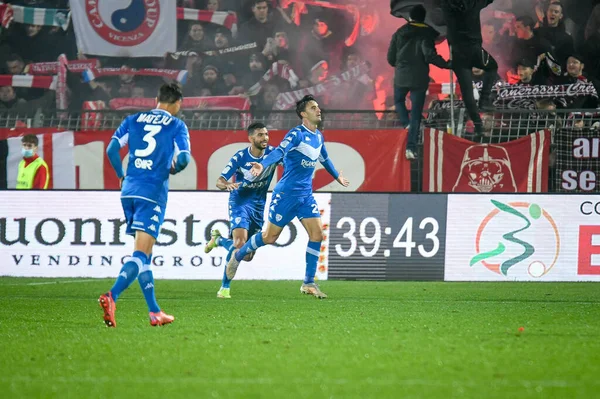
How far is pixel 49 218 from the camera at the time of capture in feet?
43.1

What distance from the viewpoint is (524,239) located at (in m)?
12.6

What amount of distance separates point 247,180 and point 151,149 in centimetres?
336

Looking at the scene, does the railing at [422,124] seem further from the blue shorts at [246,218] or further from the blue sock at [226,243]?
the blue shorts at [246,218]

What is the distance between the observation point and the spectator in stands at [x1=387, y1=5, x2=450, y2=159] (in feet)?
49.1

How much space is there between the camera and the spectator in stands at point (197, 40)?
16953 millimetres

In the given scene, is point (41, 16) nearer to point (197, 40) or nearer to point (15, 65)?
point (15, 65)

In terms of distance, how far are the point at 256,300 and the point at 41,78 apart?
28.8 ft

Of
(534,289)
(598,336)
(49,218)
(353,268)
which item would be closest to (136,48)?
(49,218)

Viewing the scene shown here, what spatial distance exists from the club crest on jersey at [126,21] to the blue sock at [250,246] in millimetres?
8228

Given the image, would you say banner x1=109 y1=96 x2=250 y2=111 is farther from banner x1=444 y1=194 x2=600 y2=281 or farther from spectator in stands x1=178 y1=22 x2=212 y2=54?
banner x1=444 y1=194 x2=600 y2=281

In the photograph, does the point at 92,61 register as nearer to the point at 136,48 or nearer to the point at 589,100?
the point at 136,48

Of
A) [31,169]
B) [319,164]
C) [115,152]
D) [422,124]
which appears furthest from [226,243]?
[422,124]

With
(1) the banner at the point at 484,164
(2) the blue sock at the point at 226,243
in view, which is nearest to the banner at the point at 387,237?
(1) the banner at the point at 484,164

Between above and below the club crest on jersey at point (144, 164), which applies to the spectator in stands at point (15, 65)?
above
